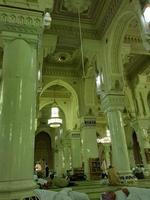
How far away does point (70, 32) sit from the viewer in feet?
24.7

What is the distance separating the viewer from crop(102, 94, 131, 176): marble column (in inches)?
247

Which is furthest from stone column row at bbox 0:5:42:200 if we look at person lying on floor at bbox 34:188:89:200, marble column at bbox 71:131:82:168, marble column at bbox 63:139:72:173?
marble column at bbox 63:139:72:173

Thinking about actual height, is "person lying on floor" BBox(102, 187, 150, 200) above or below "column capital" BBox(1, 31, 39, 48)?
below

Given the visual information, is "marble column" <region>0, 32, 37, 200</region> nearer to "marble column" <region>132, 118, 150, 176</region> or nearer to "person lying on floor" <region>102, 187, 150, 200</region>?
"person lying on floor" <region>102, 187, 150, 200</region>

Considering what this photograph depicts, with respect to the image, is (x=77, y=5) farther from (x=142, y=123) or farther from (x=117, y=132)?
(x=142, y=123)

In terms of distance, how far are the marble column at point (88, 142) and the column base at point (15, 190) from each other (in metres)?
6.54

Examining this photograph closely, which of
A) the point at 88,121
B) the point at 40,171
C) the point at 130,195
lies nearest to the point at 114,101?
the point at 88,121

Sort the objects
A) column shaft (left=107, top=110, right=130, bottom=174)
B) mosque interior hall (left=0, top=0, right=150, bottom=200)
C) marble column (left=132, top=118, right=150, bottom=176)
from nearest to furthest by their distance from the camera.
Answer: mosque interior hall (left=0, top=0, right=150, bottom=200) < column shaft (left=107, top=110, right=130, bottom=174) < marble column (left=132, top=118, right=150, bottom=176)

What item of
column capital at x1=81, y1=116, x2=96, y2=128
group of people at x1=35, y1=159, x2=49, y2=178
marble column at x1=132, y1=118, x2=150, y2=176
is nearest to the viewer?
column capital at x1=81, y1=116, x2=96, y2=128

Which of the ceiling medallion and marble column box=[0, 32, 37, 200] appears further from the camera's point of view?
the ceiling medallion

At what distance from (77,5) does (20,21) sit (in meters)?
3.91

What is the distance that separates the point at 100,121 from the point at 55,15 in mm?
11543

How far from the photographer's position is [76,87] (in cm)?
1043

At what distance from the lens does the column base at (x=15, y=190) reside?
92.7 inches
